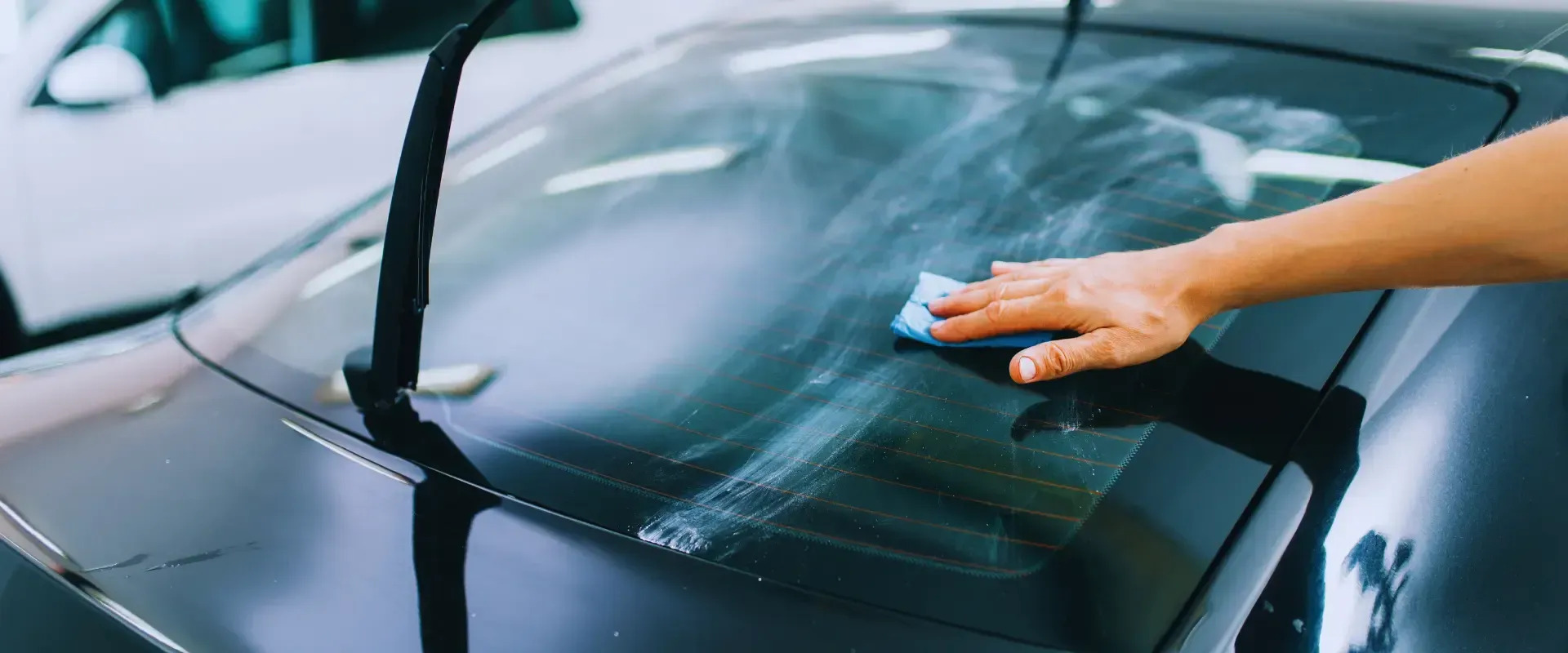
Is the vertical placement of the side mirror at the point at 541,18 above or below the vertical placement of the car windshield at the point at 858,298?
above

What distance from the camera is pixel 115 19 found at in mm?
3045

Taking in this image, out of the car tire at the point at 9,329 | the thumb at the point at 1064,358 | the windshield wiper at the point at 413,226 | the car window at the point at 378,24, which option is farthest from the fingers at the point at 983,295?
the car tire at the point at 9,329

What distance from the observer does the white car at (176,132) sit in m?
3.05

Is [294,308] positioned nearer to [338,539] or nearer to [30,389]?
[30,389]

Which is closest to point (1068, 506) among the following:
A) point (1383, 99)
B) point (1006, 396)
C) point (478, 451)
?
point (1006, 396)

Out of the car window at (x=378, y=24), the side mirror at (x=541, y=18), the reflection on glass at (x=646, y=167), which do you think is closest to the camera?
the reflection on glass at (x=646, y=167)

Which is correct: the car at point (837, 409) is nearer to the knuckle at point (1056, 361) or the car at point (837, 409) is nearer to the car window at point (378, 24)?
the knuckle at point (1056, 361)

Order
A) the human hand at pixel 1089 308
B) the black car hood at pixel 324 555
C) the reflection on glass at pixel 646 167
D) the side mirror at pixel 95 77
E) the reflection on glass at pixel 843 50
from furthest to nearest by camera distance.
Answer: the side mirror at pixel 95 77, the reflection on glass at pixel 843 50, the reflection on glass at pixel 646 167, the human hand at pixel 1089 308, the black car hood at pixel 324 555

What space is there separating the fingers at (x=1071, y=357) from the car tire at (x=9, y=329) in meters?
3.24

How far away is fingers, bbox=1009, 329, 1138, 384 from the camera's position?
1.22 metres

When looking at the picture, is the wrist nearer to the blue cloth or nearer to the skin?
the skin

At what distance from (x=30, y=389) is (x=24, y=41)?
2.13 metres

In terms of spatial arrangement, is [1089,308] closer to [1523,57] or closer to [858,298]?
[858,298]

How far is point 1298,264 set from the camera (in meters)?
1.24
